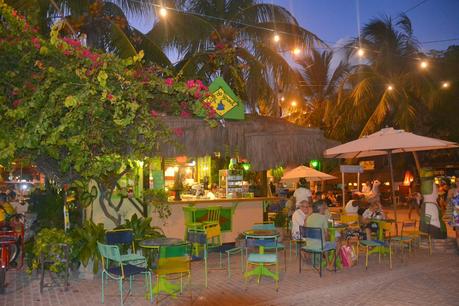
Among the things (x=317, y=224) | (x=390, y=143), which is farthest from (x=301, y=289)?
(x=390, y=143)

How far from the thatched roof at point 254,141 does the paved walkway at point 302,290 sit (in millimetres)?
2296

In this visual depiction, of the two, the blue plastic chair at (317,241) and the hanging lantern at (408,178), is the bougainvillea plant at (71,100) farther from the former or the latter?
the hanging lantern at (408,178)

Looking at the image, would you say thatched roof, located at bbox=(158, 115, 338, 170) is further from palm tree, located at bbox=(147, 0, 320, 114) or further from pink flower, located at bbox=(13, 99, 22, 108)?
palm tree, located at bbox=(147, 0, 320, 114)

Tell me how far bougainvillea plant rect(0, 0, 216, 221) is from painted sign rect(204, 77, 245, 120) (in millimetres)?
1470

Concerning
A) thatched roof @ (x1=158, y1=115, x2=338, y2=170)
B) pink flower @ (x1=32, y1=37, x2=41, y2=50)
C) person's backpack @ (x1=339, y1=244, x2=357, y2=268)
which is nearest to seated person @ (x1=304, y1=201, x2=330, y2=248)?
person's backpack @ (x1=339, y1=244, x2=357, y2=268)

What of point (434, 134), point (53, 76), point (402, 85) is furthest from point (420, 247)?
point (434, 134)

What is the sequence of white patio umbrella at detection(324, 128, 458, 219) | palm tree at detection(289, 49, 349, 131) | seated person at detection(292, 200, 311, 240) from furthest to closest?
1. palm tree at detection(289, 49, 349, 131)
2. white patio umbrella at detection(324, 128, 458, 219)
3. seated person at detection(292, 200, 311, 240)

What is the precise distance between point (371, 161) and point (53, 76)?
23733mm

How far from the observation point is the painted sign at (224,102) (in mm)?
9141

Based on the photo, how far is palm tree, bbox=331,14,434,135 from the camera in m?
21.0

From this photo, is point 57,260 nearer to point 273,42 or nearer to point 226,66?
point 226,66

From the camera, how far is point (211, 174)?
15.6 metres

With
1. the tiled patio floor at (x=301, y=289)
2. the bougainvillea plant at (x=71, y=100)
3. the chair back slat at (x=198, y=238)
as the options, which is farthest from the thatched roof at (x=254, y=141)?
the tiled patio floor at (x=301, y=289)

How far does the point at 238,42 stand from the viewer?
48.8ft
